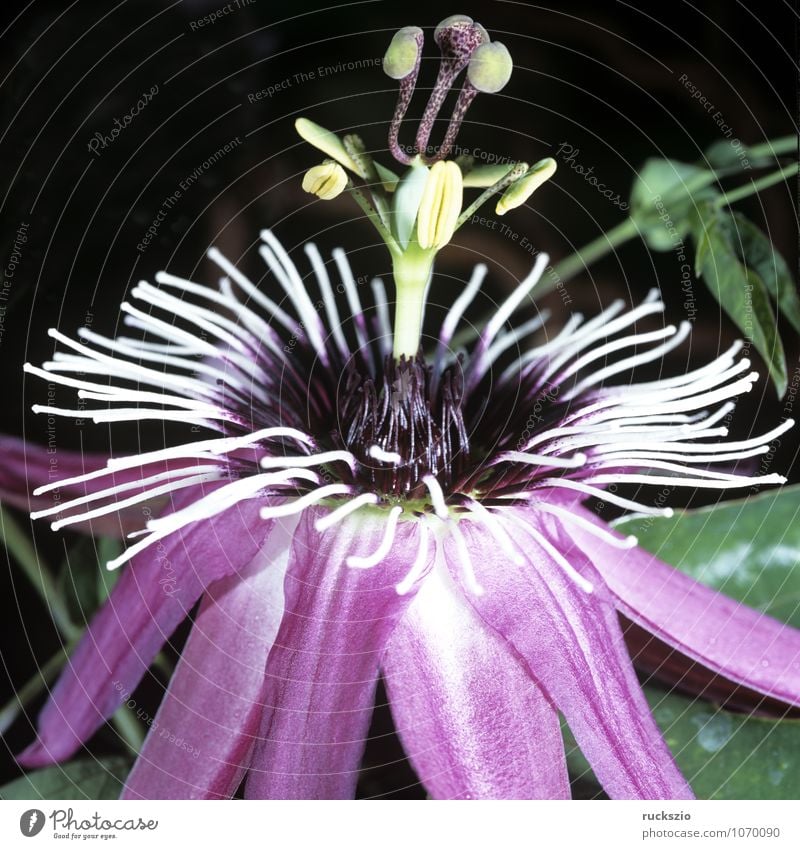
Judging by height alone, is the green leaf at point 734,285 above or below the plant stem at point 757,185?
below

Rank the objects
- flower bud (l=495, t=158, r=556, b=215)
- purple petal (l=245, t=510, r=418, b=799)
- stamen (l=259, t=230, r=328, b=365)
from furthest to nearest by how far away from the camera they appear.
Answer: stamen (l=259, t=230, r=328, b=365) < flower bud (l=495, t=158, r=556, b=215) < purple petal (l=245, t=510, r=418, b=799)

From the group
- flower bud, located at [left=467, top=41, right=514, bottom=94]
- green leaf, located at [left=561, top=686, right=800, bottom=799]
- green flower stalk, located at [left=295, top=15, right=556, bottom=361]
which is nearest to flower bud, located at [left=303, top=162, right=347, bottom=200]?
green flower stalk, located at [left=295, top=15, right=556, bottom=361]

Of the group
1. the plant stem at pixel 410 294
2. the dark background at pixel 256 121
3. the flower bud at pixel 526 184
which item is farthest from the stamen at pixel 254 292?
the flower bud at pixel 526 184

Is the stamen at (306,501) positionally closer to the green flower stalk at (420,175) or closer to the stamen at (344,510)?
the stamen at (344,510)

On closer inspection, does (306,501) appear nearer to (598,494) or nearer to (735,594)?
(598,494)

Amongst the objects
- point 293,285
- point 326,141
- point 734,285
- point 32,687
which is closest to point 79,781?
point 32,687

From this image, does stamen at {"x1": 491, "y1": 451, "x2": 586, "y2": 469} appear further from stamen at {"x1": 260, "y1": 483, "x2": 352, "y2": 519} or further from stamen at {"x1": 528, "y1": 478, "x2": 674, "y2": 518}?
stamen at {"x1": 260, "y1": 483, "x2": 352, "y2": 519}

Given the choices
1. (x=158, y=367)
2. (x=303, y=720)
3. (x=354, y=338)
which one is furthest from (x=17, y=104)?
(x=303, y=720)
